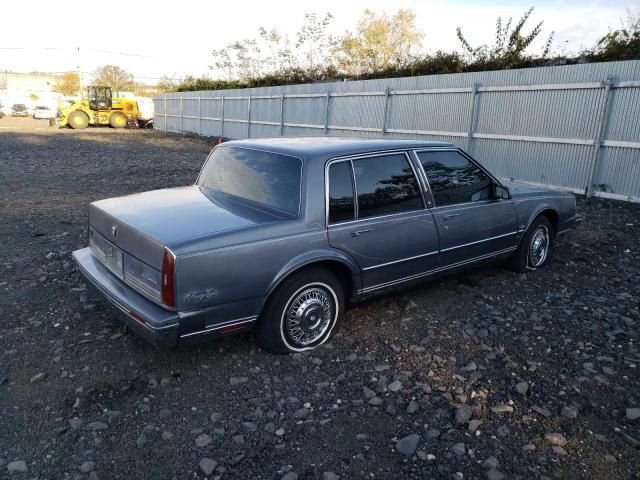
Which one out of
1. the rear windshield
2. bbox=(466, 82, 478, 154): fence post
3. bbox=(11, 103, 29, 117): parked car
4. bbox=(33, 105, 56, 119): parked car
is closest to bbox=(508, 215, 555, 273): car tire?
the rear windshield

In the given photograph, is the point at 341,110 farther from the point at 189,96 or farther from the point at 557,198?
the point at 189,96

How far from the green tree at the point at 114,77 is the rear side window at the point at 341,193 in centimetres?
7787

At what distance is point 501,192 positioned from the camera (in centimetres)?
518

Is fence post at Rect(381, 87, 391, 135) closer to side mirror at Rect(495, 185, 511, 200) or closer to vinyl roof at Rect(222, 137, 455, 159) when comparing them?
side mirror at Rect(495, 185, 511, 200)

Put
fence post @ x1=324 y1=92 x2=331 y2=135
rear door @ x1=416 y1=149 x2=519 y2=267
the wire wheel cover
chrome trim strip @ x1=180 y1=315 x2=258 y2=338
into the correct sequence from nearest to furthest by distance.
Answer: chrome trim strip @ x1=180 y1=315 x2=258 y2=338 < the wire wheel cover < rear door @ x1=416 y1=149 x2=519 y2=267 < fence post @ x1=324 y1=92 x2=331 y2=135

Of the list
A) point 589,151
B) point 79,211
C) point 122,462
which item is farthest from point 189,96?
point 122,462

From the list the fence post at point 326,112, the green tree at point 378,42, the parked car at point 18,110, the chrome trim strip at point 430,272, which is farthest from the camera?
the parked car at point 18,110

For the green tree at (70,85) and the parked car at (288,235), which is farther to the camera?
the green tree at (70,85)

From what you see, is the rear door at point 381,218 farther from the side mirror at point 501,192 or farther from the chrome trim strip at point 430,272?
the side mirror at point 501,192

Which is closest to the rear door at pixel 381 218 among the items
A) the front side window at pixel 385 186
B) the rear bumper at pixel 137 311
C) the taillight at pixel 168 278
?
the front side window at pixel 385 186

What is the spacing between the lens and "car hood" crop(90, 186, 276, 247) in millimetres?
3420

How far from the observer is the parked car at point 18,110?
50.9m

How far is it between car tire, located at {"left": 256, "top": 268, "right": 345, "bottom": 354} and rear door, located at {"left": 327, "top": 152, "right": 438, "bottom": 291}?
11.6 inches

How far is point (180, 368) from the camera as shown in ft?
12.0
